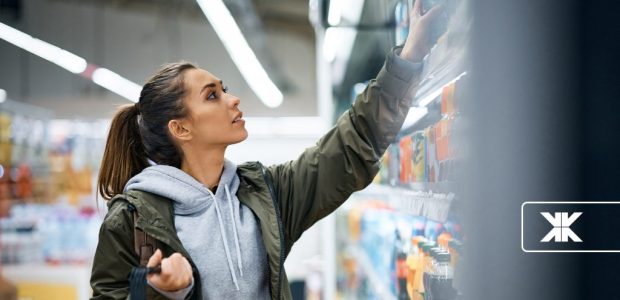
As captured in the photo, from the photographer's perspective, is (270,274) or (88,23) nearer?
(270,274)

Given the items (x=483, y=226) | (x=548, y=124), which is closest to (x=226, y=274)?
(x=483, y=226)

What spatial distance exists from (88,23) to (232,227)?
13172mm

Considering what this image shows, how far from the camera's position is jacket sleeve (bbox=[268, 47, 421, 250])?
187 cm

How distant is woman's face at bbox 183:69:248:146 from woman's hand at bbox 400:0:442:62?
1.55 ft

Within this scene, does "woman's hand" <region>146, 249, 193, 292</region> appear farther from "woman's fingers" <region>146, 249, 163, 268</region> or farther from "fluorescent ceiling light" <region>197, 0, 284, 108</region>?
"fluorescent ceiling light" <region>197, 0, 284, 108</region>

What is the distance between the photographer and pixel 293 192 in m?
2.08

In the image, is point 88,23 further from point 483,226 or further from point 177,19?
point 483,226

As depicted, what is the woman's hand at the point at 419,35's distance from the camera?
1.78 metres

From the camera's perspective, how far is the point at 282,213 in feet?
6.84

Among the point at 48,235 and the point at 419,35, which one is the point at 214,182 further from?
the point at 48,235

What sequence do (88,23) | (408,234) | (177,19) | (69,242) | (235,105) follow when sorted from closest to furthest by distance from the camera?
(235,105)
(408,234)
(69,242)
(88,23)
(177,19)

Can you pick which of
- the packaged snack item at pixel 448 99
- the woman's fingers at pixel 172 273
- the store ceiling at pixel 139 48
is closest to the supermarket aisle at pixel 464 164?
the packaged snack item at pixel 448 99

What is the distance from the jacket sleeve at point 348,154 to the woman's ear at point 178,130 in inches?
9.5

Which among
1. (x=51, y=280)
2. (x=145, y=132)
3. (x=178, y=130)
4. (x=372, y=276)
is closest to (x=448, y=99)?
(x=178, y=130)
